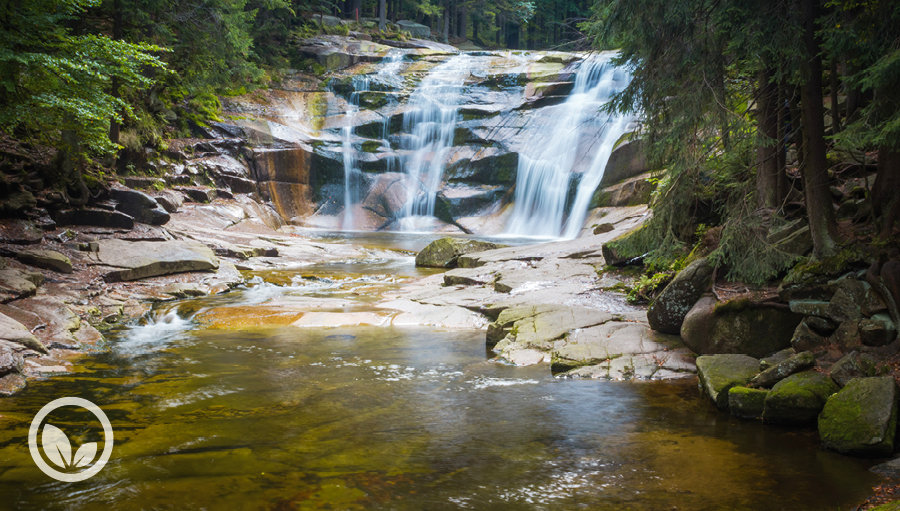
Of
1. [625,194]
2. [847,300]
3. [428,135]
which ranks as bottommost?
[847,300]

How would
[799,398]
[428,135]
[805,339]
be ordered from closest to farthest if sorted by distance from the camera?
[799,398], [805,339], [428,135]

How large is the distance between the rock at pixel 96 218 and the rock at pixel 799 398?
1471 centimetres

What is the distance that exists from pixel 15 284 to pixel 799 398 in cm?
1129

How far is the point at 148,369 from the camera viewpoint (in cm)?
750

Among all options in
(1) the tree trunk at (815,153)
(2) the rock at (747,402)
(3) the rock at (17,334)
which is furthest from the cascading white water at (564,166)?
(3) the rock at (17,334)

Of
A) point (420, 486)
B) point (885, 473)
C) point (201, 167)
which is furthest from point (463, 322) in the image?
point (201, 167)

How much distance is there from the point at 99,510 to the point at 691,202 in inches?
350

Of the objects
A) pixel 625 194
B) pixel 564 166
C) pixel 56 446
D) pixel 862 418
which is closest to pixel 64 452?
pixel 56 446

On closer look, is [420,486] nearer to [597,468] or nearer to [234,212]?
[597,468]

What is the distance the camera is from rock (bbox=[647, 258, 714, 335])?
25.7ft

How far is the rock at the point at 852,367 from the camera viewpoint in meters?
5.34

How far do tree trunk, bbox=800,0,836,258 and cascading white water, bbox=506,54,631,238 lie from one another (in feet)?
47.8

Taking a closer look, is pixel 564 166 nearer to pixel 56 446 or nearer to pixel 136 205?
pixel 136 205

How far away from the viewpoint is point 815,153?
6.59m
